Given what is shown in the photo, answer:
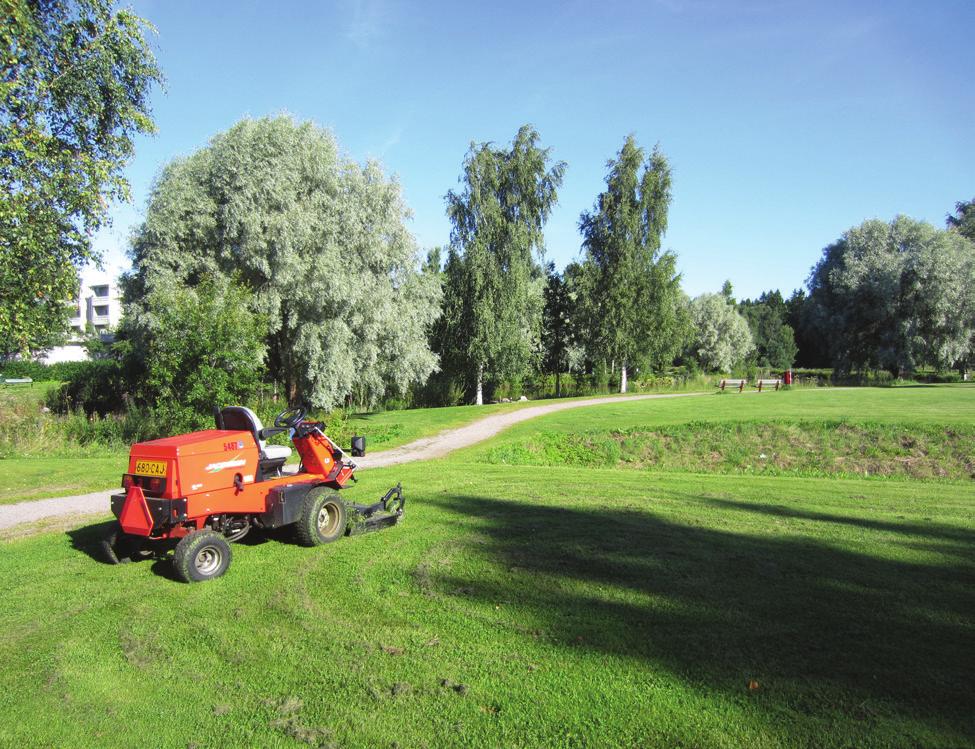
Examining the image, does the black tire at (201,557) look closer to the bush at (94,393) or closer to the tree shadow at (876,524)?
the tree shadow at (876,524)

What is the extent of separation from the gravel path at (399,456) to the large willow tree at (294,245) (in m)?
5.39

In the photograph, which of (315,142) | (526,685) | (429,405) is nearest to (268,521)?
(526,685)

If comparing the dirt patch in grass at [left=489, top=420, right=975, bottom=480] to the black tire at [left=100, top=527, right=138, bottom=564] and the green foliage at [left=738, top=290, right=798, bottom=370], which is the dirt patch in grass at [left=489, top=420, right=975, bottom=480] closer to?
the black tire at [left=100, top=527, right=138, bottom=564]

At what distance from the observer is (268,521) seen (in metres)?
7.16

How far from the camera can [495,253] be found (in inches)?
1367

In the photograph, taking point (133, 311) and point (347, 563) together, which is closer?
point (347, 563)

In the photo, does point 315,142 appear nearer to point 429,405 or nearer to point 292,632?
point 429,405

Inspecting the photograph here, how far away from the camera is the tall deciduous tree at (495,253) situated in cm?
3397

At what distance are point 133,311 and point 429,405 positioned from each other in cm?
1681

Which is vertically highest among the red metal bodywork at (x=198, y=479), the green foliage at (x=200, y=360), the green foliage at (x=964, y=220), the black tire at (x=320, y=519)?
the green foliage at (x=964, y=220)

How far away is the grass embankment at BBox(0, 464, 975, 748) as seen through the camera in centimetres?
→ 376

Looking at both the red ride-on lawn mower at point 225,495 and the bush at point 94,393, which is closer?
the red ride-on lawn mower at point 225,495

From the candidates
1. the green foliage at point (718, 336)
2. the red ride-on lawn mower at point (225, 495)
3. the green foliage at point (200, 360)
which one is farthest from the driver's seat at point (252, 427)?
the green foliage at point (718, 336)

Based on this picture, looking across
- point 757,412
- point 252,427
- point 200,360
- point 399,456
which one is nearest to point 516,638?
point 252,427
